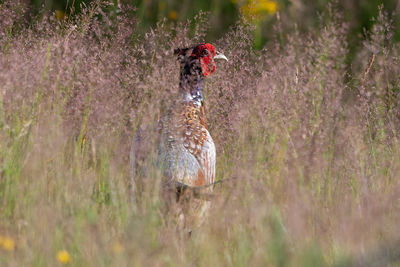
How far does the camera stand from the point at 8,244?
2.16 m

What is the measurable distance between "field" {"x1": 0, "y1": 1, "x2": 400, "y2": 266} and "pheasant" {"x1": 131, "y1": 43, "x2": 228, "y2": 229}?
11 centimetres

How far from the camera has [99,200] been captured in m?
2.75

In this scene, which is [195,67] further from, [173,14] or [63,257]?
[173,14]

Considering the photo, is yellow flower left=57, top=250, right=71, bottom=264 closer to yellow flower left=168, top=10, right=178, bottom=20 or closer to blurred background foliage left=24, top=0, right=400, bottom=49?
blurred background foliage left=24, top=0, right=400, bottom=49

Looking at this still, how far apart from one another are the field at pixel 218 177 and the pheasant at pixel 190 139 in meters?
0.11

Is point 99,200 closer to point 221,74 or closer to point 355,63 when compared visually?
point 221,74

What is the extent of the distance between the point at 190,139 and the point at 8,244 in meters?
1.37

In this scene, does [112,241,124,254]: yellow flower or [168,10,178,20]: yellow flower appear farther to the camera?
[168,10,178,20]: yellow flower

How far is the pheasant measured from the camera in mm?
3049

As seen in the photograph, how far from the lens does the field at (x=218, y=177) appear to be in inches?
84.0

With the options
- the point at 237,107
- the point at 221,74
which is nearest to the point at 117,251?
the point at 237,107

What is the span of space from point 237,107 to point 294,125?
0.65m

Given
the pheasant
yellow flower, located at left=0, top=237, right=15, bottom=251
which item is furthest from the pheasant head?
yellow flower, located at left=0, top=237, right=15, bottom=251

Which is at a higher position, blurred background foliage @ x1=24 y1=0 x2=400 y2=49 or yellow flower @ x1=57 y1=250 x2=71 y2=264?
blurred background foliage @ x1=24 y1=0 x2=400 y2=49
